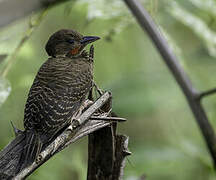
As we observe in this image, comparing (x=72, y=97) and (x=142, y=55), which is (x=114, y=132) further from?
(x=142, y=55)

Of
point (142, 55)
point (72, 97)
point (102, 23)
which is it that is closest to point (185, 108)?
point (142, 55)

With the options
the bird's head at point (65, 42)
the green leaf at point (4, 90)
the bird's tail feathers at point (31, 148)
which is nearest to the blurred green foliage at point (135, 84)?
the green leaf at point (4, 90)

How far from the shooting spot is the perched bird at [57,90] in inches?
115

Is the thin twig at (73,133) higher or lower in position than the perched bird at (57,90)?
higher

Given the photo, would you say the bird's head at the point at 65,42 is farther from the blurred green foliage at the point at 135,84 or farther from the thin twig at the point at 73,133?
the thin twig at the point at 73,133

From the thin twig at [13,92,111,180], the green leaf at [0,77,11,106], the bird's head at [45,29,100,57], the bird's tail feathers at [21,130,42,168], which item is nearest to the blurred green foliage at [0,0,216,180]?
the green leaf at [0,77,11,106]

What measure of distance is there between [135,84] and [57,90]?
A: 670 millimetres

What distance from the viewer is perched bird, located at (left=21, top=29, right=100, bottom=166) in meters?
2.92

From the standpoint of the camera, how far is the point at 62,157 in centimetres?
387

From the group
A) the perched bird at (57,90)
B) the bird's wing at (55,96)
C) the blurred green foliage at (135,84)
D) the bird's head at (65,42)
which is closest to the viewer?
the perched bird at (57,90)

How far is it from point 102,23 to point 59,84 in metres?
1.86

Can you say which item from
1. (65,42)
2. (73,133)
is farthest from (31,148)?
(65,42)

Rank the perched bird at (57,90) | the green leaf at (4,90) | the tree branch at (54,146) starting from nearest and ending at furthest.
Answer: the tree branch at (54,146) → the green leaf at (4,90) → the perched bird at (57,90)

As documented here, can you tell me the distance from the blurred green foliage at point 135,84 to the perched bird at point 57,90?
0.18 m
